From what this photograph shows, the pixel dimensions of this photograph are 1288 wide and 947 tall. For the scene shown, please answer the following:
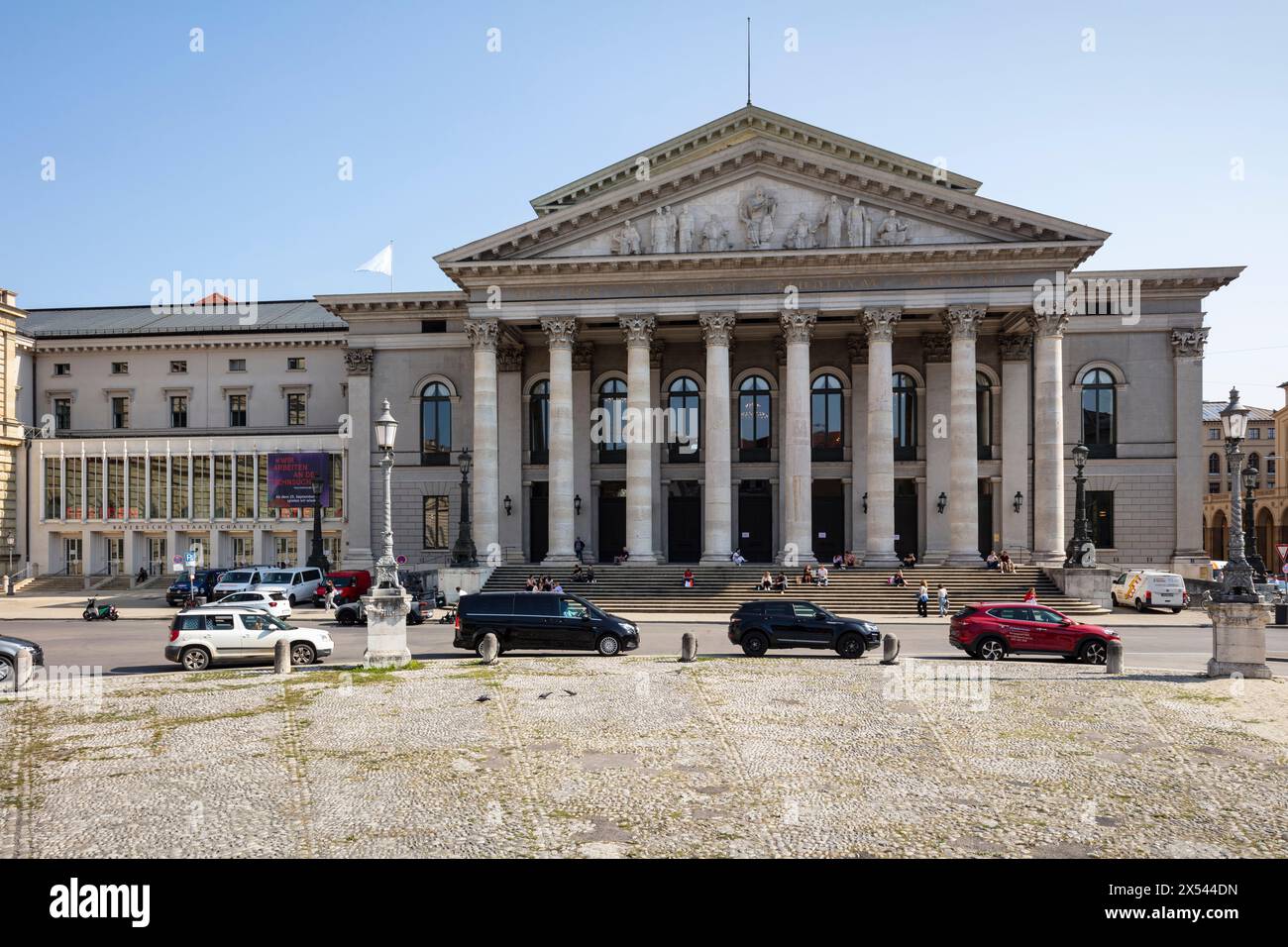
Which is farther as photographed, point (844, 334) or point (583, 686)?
point (844, 334)

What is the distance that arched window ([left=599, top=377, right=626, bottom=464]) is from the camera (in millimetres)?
48844

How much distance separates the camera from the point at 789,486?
4191 centimetres

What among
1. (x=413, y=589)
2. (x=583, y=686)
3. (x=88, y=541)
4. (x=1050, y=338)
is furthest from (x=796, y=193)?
(x=88, y=541)

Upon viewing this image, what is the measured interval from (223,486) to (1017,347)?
4552 cm

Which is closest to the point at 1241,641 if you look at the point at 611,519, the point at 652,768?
the point at 652,768

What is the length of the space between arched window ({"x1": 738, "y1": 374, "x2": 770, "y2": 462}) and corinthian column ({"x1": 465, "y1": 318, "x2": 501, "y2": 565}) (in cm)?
1315

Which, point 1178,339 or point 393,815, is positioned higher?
point 1178,339

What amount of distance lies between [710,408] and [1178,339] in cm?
2441

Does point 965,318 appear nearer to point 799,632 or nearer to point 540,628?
point 799,632

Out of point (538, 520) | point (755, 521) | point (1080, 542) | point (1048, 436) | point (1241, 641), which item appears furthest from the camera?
point (538, 520)

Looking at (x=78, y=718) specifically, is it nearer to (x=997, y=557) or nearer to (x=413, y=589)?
(x=413, y=589)

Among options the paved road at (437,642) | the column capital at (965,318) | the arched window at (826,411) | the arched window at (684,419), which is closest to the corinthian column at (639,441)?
the arched window at (684,419)

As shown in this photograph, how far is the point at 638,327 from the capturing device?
1686 inches

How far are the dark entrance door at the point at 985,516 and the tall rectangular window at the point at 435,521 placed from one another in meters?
28.7
